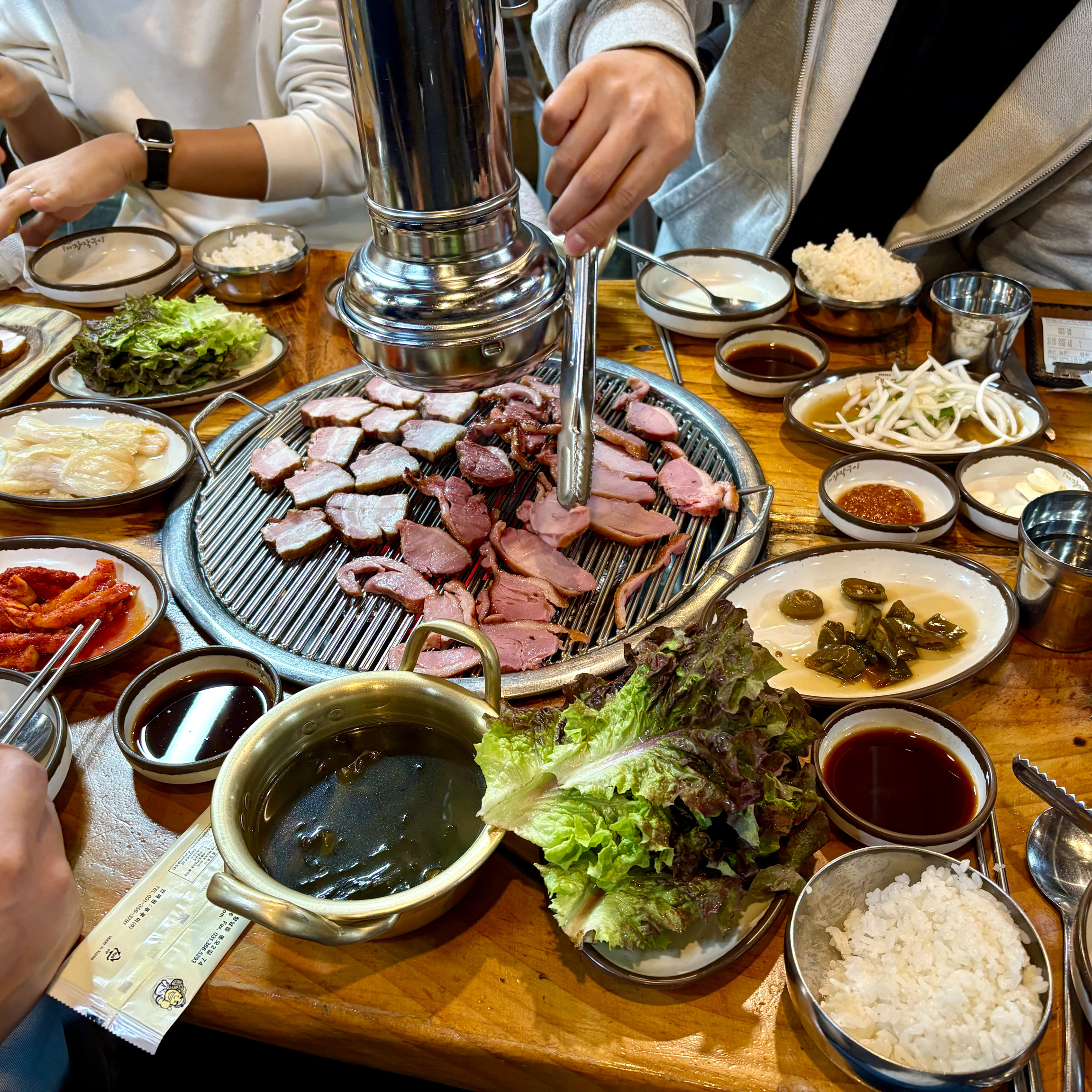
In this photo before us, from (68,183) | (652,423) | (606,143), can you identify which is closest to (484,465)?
(652,423)

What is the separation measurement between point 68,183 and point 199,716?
2530 millimetres

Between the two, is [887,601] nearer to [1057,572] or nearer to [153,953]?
[1057,572]

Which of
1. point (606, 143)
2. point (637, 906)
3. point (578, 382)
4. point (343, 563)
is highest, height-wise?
point (606, 143)

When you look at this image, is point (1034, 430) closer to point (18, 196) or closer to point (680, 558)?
point (680, 558)

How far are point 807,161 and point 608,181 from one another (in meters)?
1.47

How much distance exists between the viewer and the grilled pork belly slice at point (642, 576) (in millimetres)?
2078

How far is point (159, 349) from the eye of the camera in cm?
279

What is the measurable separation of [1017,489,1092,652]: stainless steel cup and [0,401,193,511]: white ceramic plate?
224 centimetres

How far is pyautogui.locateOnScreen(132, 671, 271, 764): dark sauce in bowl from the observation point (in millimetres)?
1696

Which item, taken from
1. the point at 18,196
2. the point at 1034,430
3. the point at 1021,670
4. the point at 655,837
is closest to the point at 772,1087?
the point at 655,837

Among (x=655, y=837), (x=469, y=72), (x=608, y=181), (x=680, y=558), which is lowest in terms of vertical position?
(x=680, y=558)

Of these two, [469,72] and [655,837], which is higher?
[469,72]

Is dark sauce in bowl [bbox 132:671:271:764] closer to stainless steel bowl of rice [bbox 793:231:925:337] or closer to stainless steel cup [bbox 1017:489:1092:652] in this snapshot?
stainless steel cup [bbox 1017:489:1092:652]

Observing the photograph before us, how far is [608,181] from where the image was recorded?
1.87 metres
